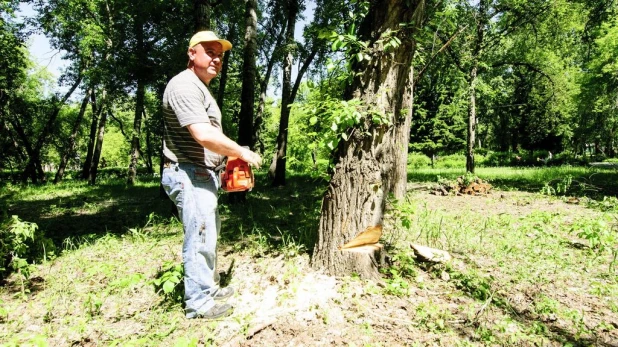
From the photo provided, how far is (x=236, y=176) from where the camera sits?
2.79m

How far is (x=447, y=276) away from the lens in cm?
341

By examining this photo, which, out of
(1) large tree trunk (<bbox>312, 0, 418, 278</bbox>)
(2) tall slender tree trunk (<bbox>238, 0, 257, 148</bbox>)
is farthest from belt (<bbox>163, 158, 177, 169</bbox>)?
(2) tall slender tree trunk (<bbox>238, 0, 257, 148</bbox>)

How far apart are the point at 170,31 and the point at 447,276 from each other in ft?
31.8

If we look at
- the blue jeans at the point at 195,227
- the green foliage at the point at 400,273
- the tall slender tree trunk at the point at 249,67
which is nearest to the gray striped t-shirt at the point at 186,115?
the blue jeans at the point at 195,227

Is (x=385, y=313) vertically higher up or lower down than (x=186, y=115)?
lower down

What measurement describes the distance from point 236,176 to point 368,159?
1.34 meters

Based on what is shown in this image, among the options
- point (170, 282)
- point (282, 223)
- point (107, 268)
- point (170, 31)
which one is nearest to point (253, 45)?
point (170, 31)

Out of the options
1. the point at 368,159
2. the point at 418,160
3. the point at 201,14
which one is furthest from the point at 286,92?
the point at 418,160

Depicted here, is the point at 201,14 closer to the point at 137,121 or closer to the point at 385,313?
the point at 385,313

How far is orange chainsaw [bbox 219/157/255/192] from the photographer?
2775 millimetres

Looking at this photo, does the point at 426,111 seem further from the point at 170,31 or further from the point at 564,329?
the point at 564,329

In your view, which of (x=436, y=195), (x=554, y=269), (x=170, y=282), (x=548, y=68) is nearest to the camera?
(x=170, y=282)

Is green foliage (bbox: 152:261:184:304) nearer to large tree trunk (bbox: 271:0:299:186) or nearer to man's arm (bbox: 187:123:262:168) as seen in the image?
man's arm (bbox: 187:123:262:168)

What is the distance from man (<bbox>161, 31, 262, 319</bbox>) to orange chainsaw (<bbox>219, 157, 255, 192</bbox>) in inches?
5.4
